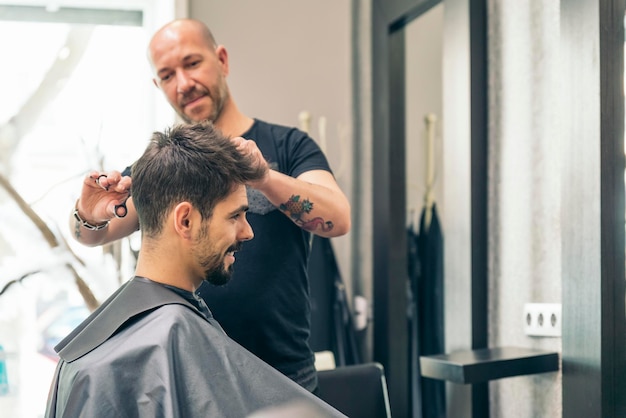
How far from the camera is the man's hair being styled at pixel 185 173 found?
62.5 inches

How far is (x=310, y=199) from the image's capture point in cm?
187

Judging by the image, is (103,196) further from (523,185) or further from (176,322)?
(523,185)

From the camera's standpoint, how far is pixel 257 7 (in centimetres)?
335

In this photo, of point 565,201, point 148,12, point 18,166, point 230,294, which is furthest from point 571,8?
point 18,166

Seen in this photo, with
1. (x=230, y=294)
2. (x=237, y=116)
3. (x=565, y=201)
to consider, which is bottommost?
(x=230, y=294)

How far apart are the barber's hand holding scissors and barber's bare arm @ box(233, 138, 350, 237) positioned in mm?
302

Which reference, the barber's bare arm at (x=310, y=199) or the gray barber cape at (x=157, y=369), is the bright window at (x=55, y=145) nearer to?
the barber's bare arm at (x=310, y=199)

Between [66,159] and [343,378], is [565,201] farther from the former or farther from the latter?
[66,159]

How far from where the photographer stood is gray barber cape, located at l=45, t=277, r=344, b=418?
4.64ft

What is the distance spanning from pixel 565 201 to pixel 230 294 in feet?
3.08

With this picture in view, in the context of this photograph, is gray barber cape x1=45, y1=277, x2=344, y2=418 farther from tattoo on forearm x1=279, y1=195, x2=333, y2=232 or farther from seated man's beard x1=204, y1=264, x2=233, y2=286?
tattoo on forearm x1=279, y1=195, x2=333, y2=232

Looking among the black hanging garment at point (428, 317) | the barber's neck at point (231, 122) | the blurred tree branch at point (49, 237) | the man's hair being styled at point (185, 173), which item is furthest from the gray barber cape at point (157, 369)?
the black hanging garment at point (428, 317)

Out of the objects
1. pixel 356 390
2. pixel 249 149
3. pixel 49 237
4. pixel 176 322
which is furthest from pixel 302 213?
pixel 49 237

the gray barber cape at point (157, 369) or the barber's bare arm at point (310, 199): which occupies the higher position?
the barber's bare arm at point (310, 199)
